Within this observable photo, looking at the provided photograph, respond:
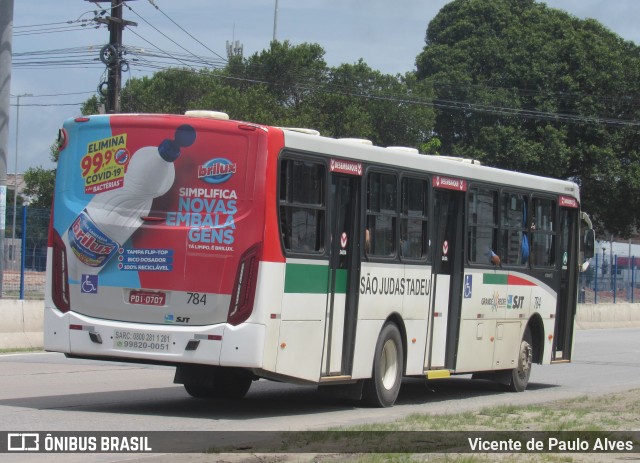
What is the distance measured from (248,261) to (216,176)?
3.19 feet

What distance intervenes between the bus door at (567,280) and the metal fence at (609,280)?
21.3 meters

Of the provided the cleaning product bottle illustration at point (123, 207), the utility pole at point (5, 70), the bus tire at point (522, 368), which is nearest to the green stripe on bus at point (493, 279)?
the bus tire at point (522, 368)

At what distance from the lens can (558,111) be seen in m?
54.5

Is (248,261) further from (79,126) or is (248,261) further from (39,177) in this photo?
(39,177)

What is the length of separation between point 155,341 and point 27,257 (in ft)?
36.1

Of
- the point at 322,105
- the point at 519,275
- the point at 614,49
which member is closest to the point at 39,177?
the point at 322,105

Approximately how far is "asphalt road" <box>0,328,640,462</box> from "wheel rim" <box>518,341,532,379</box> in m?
0.31

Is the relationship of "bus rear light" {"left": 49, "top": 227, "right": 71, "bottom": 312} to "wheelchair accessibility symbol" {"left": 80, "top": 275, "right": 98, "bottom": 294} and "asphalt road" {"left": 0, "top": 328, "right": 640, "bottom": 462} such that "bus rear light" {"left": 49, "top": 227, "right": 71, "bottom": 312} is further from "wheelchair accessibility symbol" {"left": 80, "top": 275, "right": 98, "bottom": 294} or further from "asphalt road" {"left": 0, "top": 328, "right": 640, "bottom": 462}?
"asphalt road" {"left": 0, "top": 328, "right": 640, "bottom": 462}

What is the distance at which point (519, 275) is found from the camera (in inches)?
676

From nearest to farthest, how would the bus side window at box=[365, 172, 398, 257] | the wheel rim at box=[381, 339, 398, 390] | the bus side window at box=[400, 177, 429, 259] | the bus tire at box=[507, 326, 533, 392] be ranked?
the bus side window at box=[365, 172, 398, 257], the wheel rim at box=[381, 339, 398, 390], the bus side window at box=[400, 177, 429, 259], the bus tire at box=[507, 326, 533, 392]

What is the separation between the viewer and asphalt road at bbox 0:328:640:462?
11492 mm

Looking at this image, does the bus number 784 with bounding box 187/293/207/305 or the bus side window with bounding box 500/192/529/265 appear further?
the bus side window with bounding box 500/192/529/265

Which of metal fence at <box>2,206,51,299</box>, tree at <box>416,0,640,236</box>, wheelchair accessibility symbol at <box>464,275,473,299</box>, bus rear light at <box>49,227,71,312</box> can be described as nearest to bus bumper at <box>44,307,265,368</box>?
bus rear light at <box>49,227,71,312</box>

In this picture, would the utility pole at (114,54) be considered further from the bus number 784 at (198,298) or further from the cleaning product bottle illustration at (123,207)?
the bus number 784 at (198,298)
